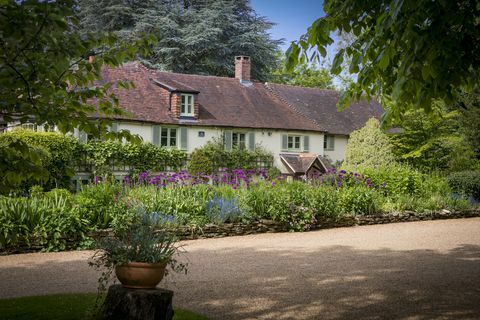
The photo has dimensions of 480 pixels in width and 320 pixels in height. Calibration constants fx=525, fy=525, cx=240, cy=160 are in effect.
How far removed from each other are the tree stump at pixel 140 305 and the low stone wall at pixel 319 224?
6693 millimetres

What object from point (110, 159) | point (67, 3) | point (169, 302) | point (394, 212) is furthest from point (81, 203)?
point (110, 159)

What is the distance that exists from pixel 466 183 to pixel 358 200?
687 cm

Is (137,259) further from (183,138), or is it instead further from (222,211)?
(183,138)

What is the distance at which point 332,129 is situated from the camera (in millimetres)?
35188

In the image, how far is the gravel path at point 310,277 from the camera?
6305 millimetres

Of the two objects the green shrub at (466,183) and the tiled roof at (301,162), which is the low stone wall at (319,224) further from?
the tiled roof at (301,162)

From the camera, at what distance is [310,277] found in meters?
8.14

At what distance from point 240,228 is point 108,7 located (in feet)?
96.7

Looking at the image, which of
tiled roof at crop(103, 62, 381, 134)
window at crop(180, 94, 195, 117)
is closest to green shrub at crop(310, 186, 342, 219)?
tiled roof at crop(103, 62, 381, 134)

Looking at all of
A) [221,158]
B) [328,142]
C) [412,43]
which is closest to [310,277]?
[412,43]

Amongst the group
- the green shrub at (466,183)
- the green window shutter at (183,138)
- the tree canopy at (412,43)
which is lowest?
the green shrub at (466,183)

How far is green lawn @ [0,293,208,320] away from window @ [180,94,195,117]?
22881 millimetres

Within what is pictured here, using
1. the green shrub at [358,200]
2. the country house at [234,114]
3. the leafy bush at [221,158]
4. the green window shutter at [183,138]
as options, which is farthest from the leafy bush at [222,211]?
the green window shutter at [183,138]

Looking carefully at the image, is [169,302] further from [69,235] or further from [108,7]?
[108,7]
